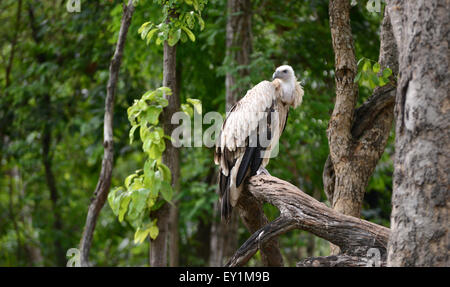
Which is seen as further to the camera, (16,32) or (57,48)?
(16,32)

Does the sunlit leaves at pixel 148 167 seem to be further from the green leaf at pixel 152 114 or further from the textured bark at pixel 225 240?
the textured bark at pixel 225 240

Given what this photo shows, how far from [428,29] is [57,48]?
821cm

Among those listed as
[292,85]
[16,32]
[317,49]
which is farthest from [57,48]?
[292,85]

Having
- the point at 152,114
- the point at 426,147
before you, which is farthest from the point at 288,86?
the point at 426,147

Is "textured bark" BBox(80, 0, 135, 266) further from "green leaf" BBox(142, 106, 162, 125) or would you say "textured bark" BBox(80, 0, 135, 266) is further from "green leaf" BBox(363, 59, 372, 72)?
"green leaf" BBox(363, 59, 372, 72)

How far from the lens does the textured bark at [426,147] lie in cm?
304

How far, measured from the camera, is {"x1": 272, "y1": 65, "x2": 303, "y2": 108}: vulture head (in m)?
5.57

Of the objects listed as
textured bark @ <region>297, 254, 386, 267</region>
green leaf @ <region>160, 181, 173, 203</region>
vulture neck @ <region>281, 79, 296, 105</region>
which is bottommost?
textured bark @ <region>297, 254, 386, 267</region>

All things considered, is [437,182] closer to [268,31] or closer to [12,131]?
[268,31]

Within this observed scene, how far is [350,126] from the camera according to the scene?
16.7 feet

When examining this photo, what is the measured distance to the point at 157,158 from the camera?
494 cm

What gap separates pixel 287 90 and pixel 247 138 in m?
0.69

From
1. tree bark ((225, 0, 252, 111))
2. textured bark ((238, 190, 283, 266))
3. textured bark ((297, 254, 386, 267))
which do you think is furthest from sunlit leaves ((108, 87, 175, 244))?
tree bark ((225, 0, 252, 111))

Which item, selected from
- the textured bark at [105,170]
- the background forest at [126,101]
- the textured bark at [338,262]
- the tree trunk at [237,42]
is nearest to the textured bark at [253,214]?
the textured bark at [105,170]
